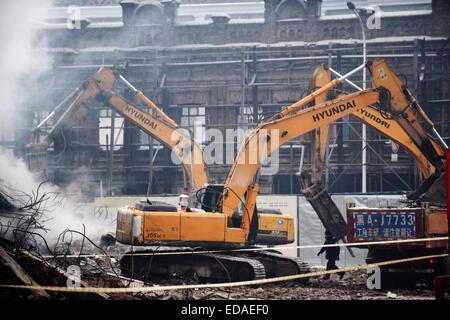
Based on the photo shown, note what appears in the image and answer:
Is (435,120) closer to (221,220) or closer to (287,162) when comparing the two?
(287,162)

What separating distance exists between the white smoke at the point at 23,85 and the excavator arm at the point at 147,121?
7.35ft

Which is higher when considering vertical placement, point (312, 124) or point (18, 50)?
point (18, 50)

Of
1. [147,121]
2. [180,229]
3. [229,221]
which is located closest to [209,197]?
[229,221]

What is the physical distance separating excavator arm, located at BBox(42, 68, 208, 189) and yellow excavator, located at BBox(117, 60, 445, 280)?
13.0 ft

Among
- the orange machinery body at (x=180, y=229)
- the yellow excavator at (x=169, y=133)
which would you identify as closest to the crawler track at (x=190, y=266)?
the orange machinery body at (x=180, y=229)

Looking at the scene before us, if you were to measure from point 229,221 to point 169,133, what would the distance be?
257 inches

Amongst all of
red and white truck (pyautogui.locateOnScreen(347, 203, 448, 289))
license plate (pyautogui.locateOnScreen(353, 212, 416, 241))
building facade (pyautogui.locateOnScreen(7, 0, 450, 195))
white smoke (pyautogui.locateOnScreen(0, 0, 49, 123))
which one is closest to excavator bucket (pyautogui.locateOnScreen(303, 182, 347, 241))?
red and white truck (pyautogui.locateOnScreen(347, 203, 448, 289))

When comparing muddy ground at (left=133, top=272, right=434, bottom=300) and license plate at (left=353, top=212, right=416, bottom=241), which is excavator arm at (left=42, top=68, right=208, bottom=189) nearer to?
muddy ground at (left=133, top=272, right=434, bottom=300)

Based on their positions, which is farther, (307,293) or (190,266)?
(190,266)

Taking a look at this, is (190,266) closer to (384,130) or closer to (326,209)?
(326,209)

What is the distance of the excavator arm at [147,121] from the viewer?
72.2 ft

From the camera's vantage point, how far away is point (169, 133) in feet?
74.3

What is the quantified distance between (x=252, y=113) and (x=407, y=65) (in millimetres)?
6522

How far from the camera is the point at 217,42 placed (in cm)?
3372
